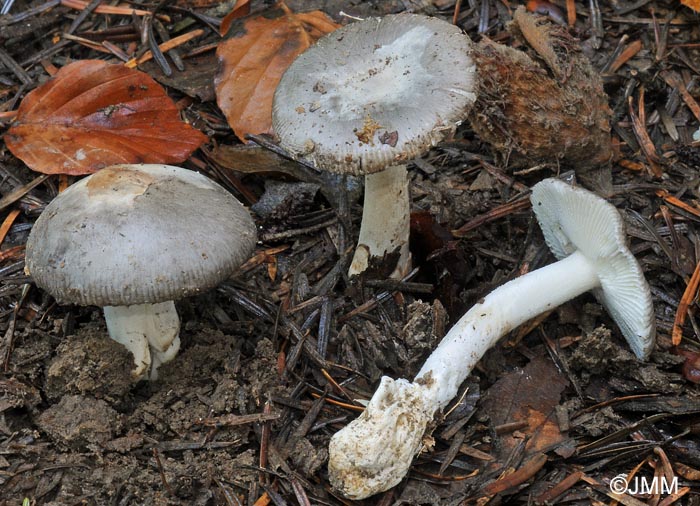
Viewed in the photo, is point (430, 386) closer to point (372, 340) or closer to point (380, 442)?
point (380, 442)

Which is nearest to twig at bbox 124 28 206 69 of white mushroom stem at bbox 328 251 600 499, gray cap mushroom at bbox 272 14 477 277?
gray cap mushroom at bbox 272 14 477 277

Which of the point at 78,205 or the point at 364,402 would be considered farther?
the point at 364,402

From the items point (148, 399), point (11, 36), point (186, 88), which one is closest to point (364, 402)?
point (148, 399)

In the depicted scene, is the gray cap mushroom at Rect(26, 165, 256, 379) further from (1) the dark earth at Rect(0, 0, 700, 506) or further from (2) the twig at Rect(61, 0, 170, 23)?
(2) the twig at Rect(61, 0, 170, 23)

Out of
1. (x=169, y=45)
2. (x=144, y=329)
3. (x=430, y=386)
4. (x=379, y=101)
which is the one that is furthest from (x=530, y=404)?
(x=169, y=45)

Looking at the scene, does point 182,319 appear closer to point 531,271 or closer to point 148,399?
point 148,399

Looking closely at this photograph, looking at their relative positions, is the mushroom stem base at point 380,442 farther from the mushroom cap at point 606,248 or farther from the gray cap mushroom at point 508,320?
the mushroom cap at point 606,248
